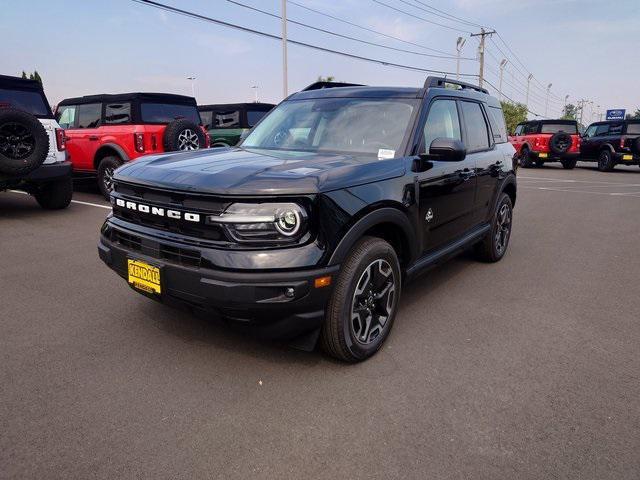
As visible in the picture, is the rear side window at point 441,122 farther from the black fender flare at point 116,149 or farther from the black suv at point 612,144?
the black suv at point 612,144

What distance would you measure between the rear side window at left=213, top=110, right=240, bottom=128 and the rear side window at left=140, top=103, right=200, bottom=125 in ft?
8.42

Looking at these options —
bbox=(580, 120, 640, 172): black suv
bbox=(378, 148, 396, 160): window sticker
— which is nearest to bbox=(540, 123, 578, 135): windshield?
bbox=(580, 120, 640, 172): black suv

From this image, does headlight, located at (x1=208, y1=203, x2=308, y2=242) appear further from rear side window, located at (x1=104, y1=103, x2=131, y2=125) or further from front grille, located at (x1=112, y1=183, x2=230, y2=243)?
rear side window, located at (x1=104, y1=103, x2=131, y2=125)

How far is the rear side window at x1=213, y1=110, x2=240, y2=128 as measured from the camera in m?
11.9

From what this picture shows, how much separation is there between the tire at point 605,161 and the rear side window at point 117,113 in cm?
1673

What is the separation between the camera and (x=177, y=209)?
2.73 meters

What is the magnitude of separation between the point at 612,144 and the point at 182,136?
52.7ft

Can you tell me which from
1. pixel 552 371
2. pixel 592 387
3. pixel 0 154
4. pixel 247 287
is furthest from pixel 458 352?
pixel 0 154

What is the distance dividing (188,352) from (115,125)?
6.75m

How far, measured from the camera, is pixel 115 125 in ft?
28.2

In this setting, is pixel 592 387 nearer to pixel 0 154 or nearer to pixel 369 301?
pixel 369 301

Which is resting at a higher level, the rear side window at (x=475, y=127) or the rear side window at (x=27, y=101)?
the rear side window at (x=27, y=101)

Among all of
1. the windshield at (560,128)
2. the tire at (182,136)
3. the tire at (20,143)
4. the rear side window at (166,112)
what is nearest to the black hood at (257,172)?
the tire at (20,143)

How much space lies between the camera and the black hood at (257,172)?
2.58 meters
